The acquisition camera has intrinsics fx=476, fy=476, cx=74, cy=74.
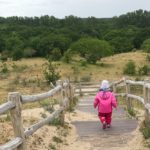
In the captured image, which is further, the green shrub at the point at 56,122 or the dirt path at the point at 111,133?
the green shrub at the point at 56,122

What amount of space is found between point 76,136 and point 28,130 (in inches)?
119

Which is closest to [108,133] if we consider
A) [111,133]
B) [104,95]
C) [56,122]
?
[111,133]

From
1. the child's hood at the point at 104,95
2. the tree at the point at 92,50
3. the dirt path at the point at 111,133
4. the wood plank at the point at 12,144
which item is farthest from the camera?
the tree at the point at 92,50

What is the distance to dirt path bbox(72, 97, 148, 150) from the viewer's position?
9.15 metres

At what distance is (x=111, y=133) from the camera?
1045cm

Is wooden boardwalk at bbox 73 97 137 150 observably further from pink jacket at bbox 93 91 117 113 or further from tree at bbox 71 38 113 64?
tree at bbox 71 38 113 64

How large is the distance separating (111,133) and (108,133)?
78 mm

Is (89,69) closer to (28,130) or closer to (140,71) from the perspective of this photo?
(140,71)

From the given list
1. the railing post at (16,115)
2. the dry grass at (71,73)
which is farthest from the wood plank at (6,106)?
the dry grass at (71,73)

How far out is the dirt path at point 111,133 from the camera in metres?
9.15

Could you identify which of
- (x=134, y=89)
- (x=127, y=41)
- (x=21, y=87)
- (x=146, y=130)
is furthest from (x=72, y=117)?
(x=127, y=41)

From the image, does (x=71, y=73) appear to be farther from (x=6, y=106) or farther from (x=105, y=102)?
(x=6, y=106)

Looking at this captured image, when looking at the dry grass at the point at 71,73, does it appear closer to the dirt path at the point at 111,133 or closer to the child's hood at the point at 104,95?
the dirt path at the point at 111,133

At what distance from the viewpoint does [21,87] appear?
121 feet
